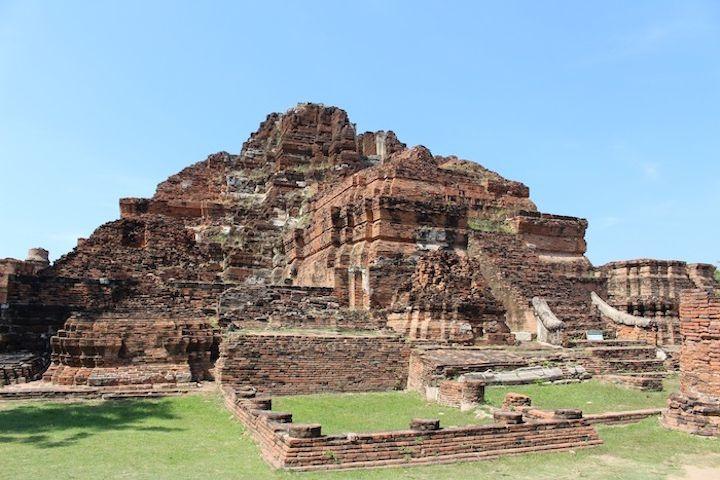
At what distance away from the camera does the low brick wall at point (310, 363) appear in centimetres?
1352

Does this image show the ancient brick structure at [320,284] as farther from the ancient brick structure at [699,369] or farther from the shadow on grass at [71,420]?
the ancient brick structure at [699,369]

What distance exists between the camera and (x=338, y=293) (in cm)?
1958

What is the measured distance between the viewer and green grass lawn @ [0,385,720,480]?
24.7 ft

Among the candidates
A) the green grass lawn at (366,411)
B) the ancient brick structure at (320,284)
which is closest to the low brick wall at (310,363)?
the ancient brick structure at (320,284)

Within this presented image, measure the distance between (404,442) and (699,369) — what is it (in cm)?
554

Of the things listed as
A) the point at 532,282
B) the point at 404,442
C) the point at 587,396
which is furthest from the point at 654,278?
the point at 404,442

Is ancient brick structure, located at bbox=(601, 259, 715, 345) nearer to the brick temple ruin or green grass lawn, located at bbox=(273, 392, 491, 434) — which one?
the brick temple ruin

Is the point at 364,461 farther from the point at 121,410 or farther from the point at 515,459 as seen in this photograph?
the point at 121,410

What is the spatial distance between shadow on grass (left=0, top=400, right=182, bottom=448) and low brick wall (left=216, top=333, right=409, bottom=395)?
199cm

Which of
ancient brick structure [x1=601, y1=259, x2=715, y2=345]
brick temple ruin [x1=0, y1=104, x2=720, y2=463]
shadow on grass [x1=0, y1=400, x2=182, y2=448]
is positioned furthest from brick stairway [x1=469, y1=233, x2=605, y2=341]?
shadow on grass [x1=0, y1=400, x2=182, y2=448]

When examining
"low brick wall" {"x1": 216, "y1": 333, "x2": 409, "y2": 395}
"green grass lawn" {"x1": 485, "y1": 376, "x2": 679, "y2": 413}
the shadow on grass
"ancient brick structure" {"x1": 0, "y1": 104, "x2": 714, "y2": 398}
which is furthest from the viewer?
"ancient brick structure" {"x1": 0, "y1": 104, "x2": 714, "y2": 398}

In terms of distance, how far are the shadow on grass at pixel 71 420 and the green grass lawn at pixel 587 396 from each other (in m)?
5.97

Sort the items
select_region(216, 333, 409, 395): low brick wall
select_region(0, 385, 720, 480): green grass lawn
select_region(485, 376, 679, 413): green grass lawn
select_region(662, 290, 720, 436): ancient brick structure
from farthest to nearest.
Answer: select_region(216, 333, 409, 395): low brick wall → select_region(485, 376, 679, 413): green grass lawn → select_region(662, 290, 720, 436): ancient brick structure → select_region(0, 385, 720, 480): green grass lawn

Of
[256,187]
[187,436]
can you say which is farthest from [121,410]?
[256,187]
